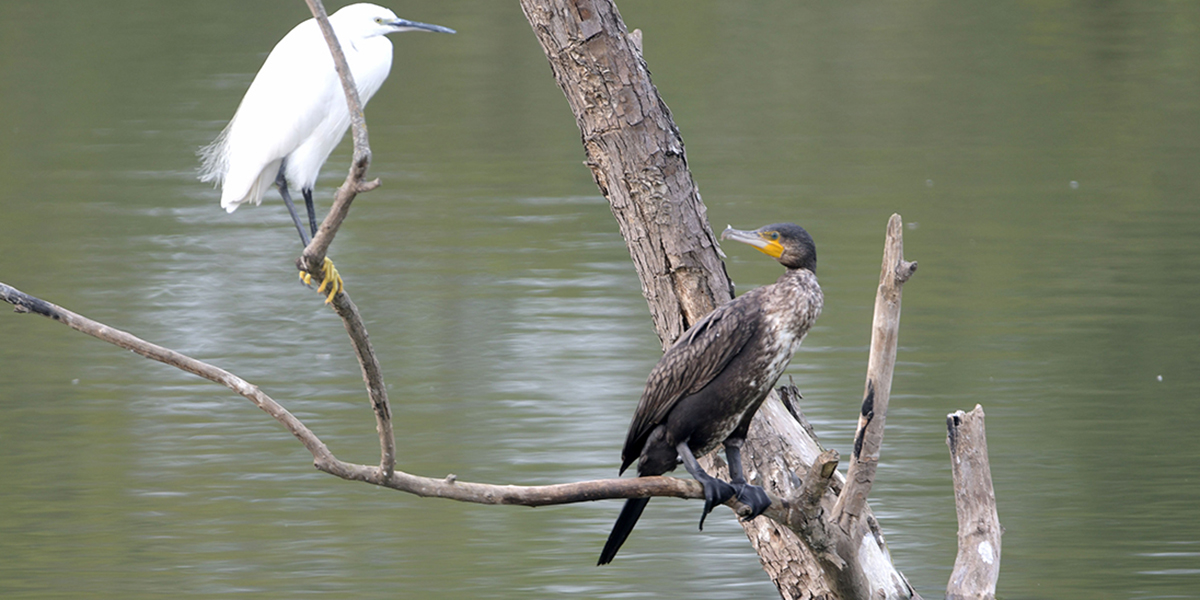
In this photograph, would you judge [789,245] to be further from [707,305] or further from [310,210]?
[310,210]

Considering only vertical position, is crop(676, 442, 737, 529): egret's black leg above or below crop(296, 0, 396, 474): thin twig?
below

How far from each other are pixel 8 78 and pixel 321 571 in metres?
8.29

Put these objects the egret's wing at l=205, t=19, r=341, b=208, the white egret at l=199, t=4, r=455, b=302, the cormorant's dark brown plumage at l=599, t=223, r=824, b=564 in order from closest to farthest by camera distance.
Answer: the cormorant's dark brown plumage at l=599, t=223, r=824, b=564
the white egret at l=199, t=4, r=455, b=302
the egret's wing at l=205, t=19, r=341, b=208

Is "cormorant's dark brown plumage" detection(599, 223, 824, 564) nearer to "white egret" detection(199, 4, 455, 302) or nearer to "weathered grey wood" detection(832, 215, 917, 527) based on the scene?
"weathered grey wood" detection(832, 215, 917, 527)

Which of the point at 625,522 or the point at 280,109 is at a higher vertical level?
the point at 280,109

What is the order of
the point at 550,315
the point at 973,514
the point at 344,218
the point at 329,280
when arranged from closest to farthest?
the point at 344,218 < the point at 329,280 < the point at 973,514 < the point at 550,315

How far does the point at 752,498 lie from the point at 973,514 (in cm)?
76

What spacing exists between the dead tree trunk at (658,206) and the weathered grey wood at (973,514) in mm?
142

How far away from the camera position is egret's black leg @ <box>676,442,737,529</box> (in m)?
2.71

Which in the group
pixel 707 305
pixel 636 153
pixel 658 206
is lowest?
pixel 707 305

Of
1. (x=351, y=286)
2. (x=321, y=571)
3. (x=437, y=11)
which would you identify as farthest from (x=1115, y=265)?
(x=437, y=11)

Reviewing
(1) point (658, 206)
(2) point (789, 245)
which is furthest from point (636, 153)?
(2) point (789, 245)

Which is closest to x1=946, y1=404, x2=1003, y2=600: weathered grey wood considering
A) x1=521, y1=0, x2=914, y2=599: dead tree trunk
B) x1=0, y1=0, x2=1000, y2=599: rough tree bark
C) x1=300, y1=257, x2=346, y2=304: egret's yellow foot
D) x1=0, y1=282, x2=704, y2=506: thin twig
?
x1=0, y1=0, x2=1000, y2=599: rough tree bark

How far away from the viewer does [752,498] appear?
2766mm
